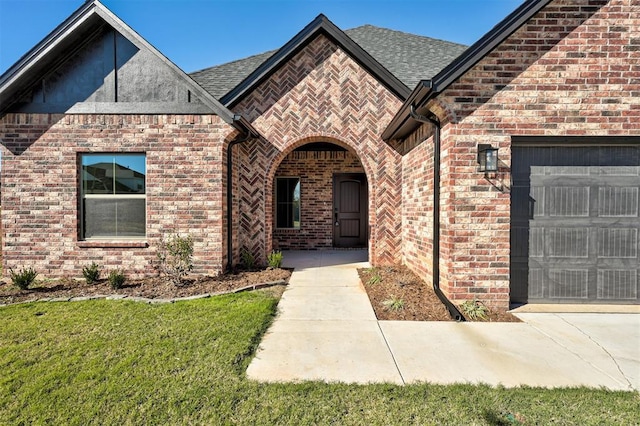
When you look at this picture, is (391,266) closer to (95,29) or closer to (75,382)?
(75,382)

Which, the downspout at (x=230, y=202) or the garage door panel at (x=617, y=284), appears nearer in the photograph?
the garage door panel at (x=617, y=284)

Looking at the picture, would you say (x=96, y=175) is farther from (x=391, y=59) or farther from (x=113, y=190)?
(x=391, y=59)

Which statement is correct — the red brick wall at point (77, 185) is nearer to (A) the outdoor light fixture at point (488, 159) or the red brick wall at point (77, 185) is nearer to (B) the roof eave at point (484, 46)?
(B) the roof eave at point (484, 46)

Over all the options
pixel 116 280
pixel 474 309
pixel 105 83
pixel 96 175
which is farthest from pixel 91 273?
pixel 474 309

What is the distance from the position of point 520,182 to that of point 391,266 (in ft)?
10.8

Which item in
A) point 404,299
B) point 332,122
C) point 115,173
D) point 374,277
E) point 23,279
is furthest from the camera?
point 332,122

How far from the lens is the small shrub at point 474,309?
428 centimetres

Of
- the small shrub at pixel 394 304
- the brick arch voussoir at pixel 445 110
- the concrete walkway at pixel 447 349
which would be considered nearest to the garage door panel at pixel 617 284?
the concrete walkway at pixel 447 349

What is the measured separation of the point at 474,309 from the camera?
14.3 feet

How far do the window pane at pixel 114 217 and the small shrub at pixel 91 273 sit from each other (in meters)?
0.73

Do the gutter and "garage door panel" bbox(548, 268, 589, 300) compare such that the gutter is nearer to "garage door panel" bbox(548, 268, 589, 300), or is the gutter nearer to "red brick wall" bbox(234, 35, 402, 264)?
"red brick wall" bbox(234, 35, 402, 264)

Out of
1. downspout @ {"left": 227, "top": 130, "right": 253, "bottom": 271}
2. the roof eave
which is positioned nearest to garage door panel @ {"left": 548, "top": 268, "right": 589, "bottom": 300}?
the roof eave

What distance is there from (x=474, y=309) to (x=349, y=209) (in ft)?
21.3

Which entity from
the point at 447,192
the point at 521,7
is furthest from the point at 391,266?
the point at 521,7
